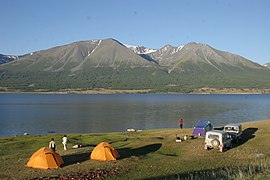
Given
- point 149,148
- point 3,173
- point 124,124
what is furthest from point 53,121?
point 3,173

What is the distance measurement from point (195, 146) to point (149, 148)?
535cm

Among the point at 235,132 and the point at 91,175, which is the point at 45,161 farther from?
the point at 235,132

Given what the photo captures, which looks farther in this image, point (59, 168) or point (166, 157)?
point (166, 157)

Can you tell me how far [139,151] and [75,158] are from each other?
8.04 m

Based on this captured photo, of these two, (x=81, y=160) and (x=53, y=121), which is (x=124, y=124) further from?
(x=81, y=160)


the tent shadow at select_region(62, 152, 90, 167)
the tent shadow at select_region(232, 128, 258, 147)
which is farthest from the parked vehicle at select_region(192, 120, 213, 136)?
the tent shadow at select_region(62, 152, 90, 167)

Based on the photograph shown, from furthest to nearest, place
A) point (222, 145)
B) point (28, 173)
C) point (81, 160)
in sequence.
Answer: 1. point (222, 145)
2. point (81, 160)
3. point (28, 173)

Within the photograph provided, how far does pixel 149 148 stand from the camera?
38.6 m

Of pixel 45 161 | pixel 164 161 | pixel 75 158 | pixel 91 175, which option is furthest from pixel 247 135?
pixel 45 161

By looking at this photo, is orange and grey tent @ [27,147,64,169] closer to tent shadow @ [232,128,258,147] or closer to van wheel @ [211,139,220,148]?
van wheel @ [211,139,220,148]

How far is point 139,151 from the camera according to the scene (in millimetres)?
37406

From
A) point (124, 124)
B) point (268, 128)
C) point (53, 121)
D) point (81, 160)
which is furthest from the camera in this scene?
point (53, 121)

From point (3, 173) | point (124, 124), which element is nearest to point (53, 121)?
point (124, 124)

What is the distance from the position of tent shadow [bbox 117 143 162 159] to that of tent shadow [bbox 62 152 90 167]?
3.67 m
